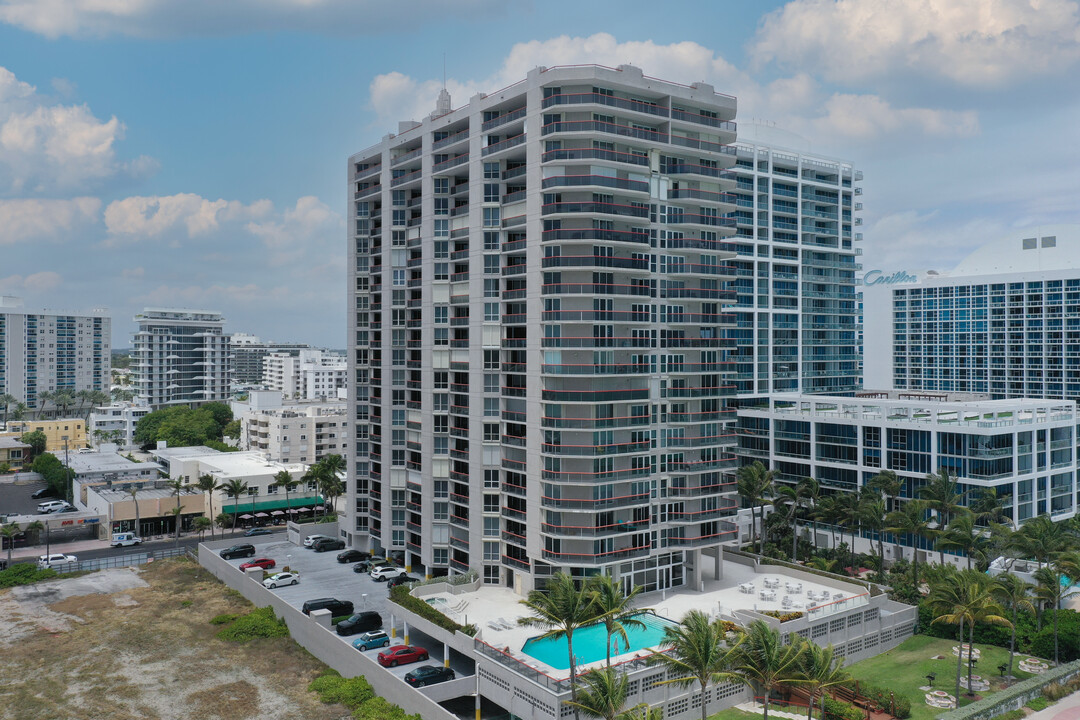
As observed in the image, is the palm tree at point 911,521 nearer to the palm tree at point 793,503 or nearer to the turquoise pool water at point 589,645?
the palm tree at point 793,503

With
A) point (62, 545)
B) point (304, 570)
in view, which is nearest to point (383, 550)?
point (304, 570)

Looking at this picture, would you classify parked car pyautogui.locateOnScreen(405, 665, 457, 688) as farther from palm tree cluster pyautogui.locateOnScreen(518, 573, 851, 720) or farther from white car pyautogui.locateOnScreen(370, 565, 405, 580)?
white car pyautogui.locateOnScreen(370, 565, 405, 580)

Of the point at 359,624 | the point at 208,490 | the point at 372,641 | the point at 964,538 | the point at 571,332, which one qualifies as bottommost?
the point at 372,641

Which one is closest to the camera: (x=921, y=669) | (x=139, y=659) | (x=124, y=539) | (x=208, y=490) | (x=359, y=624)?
(x=921, y=669)

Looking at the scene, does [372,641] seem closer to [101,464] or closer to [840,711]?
[840,711]

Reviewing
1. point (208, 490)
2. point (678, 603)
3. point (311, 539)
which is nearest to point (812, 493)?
point (678, 603)

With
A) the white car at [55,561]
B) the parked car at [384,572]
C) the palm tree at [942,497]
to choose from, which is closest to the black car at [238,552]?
the white car at [55,561]
